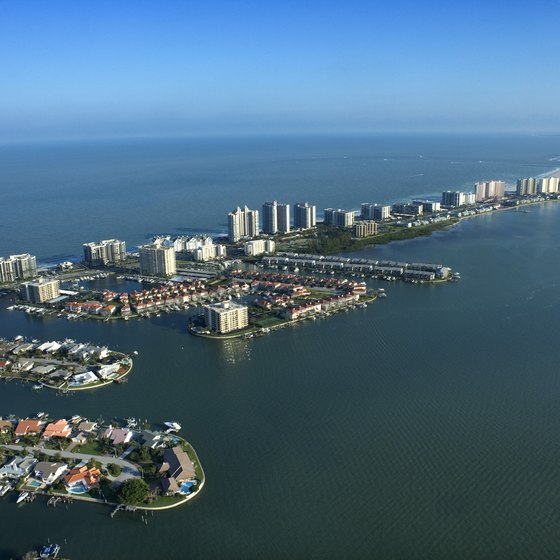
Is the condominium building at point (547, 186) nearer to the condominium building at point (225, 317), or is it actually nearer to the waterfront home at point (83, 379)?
the condominium building at point (225, 317)

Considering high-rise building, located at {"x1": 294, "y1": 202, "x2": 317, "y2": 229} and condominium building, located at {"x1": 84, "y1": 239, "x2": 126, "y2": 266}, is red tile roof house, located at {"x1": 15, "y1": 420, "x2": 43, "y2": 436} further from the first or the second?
high-rise building, located at {"x1": 294, "y1": 202, "x2": 317, "y2": 229}

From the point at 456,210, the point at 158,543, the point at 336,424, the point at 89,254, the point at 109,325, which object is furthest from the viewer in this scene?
the point at 456,210

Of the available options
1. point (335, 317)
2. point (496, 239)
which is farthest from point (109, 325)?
point (496, 239)

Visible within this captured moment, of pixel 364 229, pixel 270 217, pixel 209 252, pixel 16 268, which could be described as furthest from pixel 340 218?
pixel 16 268

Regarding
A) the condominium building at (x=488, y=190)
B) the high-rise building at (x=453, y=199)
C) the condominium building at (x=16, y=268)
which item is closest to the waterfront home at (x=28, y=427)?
the condominium building at (x=16, y=268)

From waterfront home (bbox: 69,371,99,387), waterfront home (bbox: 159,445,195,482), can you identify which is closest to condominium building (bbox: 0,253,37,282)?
waterfront home (bbox: 69,371,99,387)

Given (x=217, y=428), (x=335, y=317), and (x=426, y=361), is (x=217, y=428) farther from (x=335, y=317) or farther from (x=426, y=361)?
(x=335, y=317)

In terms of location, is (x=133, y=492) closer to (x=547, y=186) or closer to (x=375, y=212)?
(x=375, y=212)
